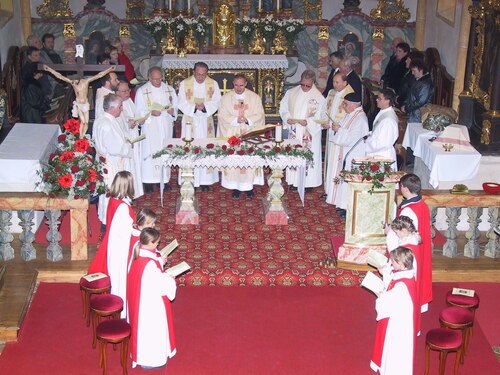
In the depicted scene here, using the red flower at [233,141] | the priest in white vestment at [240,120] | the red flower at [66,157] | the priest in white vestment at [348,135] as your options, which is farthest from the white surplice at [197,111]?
the red flower at [66,157]

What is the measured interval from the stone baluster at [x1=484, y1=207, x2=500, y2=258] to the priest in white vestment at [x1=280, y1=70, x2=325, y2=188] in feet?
10.8

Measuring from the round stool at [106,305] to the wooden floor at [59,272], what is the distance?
1084 mm

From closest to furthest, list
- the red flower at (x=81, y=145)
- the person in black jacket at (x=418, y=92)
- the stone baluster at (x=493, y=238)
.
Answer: the red flower at (x=81, y=145) < the stone baluster at (x=493, y=238) < the person in black jacket at (x=418, y=92)

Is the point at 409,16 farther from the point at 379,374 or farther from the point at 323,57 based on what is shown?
the point at 379,374

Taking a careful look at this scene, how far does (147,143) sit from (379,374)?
21.1 feet

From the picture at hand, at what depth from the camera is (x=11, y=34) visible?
17859 millimetres

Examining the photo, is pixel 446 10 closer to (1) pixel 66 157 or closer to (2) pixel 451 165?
(2) pixel 451 165

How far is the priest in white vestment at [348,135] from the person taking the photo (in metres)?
12.5

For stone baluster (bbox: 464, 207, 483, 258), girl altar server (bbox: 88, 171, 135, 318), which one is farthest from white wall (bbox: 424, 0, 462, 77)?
girl altar server (bbox: 88, 171, 135, 318)

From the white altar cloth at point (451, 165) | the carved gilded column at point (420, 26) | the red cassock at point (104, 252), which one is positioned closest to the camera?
the red cassock at point (104, 252)

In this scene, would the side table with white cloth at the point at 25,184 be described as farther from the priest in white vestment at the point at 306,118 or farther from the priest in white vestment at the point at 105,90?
the priest in white vestment at the point at 306,118

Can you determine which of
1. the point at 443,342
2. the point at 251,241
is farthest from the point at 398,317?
the point at 251,241

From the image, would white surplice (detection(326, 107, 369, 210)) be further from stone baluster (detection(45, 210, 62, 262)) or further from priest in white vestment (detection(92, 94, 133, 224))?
stone baluster (detection(45, 210, 62, 262))

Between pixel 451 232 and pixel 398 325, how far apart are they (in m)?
3.14
